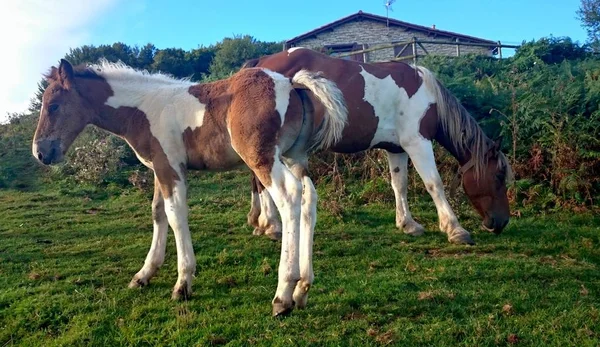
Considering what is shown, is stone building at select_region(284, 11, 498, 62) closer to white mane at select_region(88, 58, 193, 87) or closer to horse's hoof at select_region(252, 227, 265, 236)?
horse's hoof at select_region(252, 227, 265, 236)

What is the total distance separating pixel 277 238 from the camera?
640 centimetres

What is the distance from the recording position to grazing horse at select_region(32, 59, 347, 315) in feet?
13.2

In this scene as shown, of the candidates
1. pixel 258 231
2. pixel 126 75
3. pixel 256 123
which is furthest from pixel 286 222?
pixel 258 231

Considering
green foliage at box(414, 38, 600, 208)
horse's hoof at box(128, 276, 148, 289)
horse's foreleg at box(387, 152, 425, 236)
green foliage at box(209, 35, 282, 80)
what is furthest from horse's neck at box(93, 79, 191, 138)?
green foliage at box(209, 35, 282, 80)

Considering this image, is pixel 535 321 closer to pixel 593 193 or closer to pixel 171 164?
pixel 171 164

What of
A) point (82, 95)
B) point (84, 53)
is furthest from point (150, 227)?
point (84, 53)

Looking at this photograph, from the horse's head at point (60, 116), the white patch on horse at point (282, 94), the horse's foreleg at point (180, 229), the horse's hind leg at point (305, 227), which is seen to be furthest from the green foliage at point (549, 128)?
the horse's head at point (60, 116)

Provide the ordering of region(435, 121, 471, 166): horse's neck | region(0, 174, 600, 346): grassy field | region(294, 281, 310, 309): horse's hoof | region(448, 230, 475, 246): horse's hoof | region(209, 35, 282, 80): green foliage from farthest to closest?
region(209, 35, 282, 80): green foliage, region(435, 121, 471, 166): horse's neck, region(448, 230, 475, 246): horse's hoof, region(294, 281, 310, 309): horse's hoof, region(0, 174, 600, 346): grassy field

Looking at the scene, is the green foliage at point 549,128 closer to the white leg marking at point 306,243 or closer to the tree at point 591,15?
the white leg marking at point 306,243

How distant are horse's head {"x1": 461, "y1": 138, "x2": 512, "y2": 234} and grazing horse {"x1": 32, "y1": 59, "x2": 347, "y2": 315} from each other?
2.71 meters

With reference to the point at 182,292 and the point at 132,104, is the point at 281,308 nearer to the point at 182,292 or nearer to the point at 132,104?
the point at 182,292

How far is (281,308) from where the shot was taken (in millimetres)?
3838

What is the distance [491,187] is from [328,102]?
3.18 m

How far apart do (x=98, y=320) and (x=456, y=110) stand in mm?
4804
